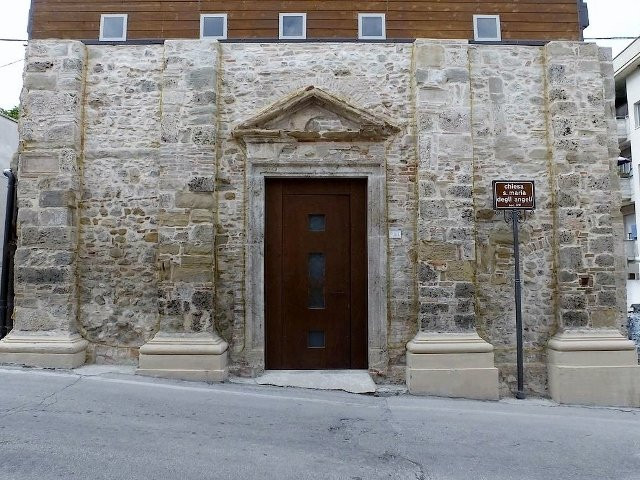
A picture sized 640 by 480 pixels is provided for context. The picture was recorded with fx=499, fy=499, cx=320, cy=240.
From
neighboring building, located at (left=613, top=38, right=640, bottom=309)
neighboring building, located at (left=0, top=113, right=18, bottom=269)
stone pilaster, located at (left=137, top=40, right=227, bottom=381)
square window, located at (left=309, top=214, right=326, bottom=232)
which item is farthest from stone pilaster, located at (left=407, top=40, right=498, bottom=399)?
neighboring building, located at (left=613, top=38, right=640, bottom=309)

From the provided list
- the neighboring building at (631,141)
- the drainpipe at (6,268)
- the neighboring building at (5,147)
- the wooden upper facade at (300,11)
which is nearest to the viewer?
the drainpipe at (6,268)

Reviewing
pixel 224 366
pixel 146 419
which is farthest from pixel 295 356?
pixel 146 419

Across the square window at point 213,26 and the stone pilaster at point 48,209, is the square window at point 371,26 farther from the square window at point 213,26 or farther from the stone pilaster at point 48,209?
the stone pilaster at point 48,209

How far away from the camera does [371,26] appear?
25.8 ft

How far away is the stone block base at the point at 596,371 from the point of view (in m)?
5.94

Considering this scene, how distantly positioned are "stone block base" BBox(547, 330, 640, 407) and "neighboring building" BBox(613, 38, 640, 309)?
12.6m

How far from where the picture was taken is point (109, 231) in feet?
21.0

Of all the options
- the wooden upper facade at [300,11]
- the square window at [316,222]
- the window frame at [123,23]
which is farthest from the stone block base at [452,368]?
the window frame at [123,23]

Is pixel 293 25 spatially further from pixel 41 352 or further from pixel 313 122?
pixel 41 352

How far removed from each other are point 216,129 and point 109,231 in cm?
190

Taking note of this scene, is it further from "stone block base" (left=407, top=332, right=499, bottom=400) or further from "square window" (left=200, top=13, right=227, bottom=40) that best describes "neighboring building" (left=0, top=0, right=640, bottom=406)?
"square window" (left=200, top=13, right=227, bottom=40)

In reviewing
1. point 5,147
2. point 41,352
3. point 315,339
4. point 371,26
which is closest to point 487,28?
point 371,26

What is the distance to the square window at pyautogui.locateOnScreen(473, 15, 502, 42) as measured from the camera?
7820mm

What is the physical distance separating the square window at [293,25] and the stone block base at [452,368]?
16.4 feet
